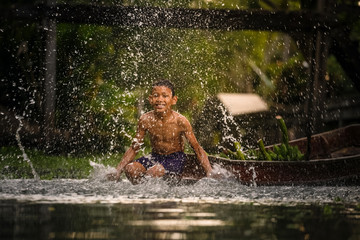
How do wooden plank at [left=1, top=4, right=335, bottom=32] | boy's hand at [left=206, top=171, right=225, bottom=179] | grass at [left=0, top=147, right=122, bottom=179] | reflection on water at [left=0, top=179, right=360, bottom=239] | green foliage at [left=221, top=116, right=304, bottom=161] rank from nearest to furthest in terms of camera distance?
reflection on water at [left=0, top=179, right=360, bottom=239] → boy's hand at [left=206, top=171, right=225, bottom=179] → green foliage at [left=221, top=116, right=304, bottom=161] → grass at [left=0, top=147, right=122, bottom=179] → wooden plank at [left=1, top=4, right=335, bottom=32]

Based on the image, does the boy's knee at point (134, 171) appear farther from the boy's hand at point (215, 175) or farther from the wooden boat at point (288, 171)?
the boy's hand at point (215, 175)

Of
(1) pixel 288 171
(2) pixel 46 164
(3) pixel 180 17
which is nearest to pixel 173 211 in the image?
(1) pixel 288 171

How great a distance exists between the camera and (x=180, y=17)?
1192 cm

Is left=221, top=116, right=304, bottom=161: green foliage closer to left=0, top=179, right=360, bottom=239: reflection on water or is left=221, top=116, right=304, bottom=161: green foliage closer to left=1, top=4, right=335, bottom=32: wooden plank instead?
left=0, top=179, right=360, bottom=239: reflection on water

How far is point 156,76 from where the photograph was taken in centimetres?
1644

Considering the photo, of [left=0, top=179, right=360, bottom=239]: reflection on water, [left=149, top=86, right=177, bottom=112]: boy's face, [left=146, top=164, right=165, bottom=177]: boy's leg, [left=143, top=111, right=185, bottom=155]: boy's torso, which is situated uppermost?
[left=149, top=86, right=177, bottom=112]: boy's face

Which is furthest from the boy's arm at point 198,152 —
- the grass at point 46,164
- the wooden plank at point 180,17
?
the wooden plank at point 180,17

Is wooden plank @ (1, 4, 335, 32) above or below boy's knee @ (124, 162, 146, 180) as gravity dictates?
above

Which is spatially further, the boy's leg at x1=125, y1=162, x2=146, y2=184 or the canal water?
the boy's leg at x1=125, y1=162, x2=146, y2=184

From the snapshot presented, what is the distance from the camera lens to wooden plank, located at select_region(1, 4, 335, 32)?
1191 cm

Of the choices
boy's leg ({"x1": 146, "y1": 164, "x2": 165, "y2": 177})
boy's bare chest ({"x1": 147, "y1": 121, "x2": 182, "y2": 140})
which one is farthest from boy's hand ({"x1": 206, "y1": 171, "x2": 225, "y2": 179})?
boy's bare chest ({"x1": 147, "y1": 121, "x2": 182, "y2": 140})

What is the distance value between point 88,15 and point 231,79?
10.2 metres

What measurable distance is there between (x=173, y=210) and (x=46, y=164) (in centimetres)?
623

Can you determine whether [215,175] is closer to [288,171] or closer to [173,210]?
[288,171]
